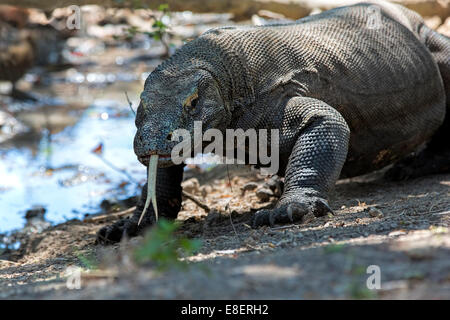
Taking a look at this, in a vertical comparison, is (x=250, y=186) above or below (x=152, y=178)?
above

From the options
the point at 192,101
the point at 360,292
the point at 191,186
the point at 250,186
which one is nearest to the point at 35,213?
the point at 191,186

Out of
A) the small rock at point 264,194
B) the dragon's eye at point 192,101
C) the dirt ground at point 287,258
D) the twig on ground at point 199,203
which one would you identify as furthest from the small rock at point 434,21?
the dragon's eye at point 192,101

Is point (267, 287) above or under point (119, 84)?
under

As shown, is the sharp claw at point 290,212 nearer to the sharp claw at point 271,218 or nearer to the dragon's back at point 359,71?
the sharp claw at point 271,218

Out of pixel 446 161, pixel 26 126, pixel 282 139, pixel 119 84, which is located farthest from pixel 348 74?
pixel 119 84

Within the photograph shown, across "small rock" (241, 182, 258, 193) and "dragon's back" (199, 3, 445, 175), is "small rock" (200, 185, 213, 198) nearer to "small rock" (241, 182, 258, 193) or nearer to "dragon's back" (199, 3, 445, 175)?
"small rock" (241, 182, 258, 193)

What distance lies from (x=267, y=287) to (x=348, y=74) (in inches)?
115

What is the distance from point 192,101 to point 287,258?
1578 mm

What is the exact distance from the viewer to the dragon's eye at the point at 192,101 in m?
4.08

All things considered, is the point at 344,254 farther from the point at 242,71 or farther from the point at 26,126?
the point at 26,126

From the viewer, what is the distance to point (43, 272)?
393cm

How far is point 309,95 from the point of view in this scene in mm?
4801

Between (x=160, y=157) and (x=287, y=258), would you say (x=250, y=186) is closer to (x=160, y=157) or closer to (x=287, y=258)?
(x=160, y=157)

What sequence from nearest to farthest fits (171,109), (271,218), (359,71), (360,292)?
(360,292), (171,109), (271,218), (359,71)
